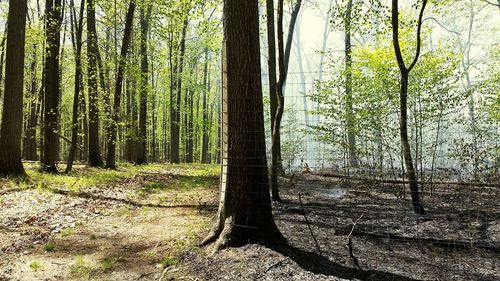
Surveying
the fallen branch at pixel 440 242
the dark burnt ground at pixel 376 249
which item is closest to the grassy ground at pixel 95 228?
the dark burnt ground at pixel 376 249

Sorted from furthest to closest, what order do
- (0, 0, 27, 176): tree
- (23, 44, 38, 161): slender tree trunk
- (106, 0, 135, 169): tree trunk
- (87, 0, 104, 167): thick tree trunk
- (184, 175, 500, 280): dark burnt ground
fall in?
(23, 44, 38, 161): slender tree trunk
(106, 0, 135, 169): tree trunk
(87, 0, 104, 167): thick tree trunk
(0, 0, 27, 176): tree
(184, 175, 500, 280): dark burnt ground

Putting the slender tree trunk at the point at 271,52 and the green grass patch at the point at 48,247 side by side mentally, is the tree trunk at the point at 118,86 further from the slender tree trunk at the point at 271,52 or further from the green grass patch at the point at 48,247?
the green grass patch at the point at 48,247

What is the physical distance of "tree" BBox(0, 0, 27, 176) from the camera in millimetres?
9406

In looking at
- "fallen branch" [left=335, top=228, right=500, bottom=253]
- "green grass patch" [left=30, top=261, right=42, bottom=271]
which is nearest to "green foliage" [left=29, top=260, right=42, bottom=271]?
"green grass patch" [left=30, top=261, right=42, bottom=271]

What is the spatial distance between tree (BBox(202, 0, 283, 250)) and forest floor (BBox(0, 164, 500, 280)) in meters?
0.45

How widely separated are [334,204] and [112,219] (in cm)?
445

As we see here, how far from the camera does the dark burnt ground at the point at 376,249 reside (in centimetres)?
379

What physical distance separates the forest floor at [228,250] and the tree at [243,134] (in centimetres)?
45

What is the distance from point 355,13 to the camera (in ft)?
24.6

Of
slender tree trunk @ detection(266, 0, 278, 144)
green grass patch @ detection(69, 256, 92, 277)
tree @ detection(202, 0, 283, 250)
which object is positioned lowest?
green grass patch @ detection(69, 256, 92, 277)

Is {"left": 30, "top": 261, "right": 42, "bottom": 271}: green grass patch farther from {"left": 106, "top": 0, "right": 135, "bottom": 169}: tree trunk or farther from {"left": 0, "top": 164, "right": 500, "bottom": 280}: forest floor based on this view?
{"left": 106, "top": 0, "right": 135, "bottom": 169}: tree trunk

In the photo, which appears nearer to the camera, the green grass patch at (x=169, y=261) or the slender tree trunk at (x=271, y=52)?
the green grass patch at (x=169, y=261)

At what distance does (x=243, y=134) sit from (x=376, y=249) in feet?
7.59

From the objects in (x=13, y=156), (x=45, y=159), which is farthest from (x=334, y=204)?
(x=45, y=159)
